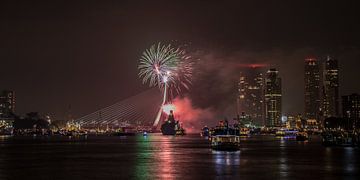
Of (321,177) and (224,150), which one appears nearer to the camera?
(321,177)

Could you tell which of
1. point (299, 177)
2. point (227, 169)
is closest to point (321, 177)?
point (299, 177)

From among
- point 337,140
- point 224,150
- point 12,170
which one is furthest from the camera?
point 337,140

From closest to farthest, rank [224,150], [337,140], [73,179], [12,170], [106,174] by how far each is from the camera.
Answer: [73,179] < [106,174] < [12,170] < [224,150] < [337,140]

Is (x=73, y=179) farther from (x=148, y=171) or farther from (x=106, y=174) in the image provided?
(x=148, y=171)

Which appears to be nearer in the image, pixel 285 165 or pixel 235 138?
pixel 285 165

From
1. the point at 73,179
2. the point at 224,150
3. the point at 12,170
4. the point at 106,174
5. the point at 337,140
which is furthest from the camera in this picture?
the point at 337,140

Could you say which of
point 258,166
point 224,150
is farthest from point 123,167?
point 224,150

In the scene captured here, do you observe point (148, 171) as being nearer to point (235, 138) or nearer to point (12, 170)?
point (12, 170)

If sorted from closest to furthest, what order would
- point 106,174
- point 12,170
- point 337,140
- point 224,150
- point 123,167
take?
point 106,174, point 12,170, point 123,167, point 224,150, point 337,140
